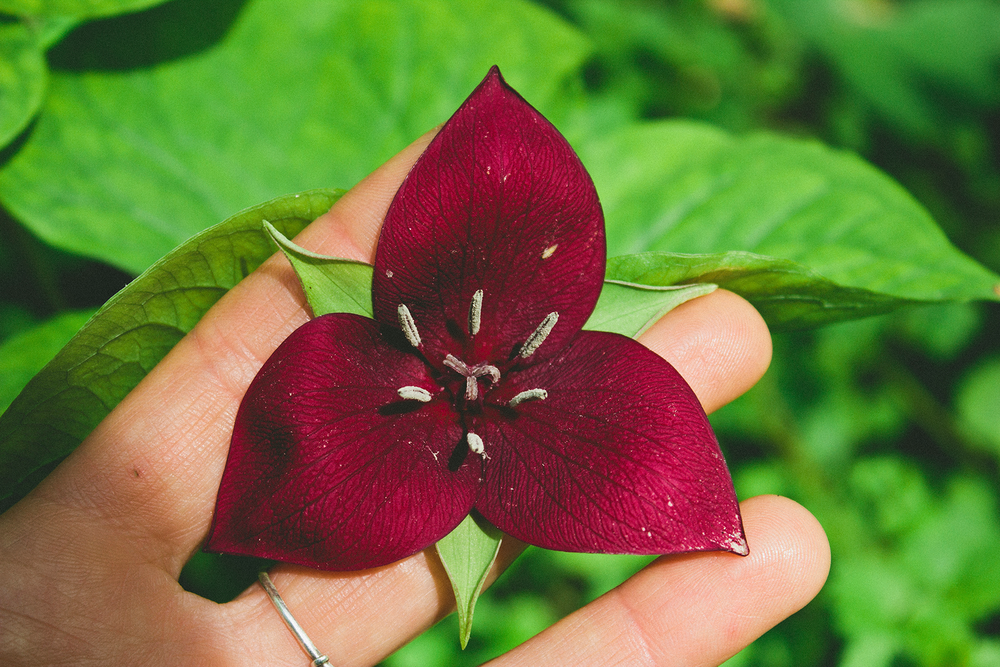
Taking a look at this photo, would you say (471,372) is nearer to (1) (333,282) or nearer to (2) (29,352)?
(1) (333,282)

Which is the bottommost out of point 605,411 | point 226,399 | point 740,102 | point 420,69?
point 740,102

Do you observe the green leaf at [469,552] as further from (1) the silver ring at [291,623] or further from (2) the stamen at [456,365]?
(1) the silver ring at [291,623]

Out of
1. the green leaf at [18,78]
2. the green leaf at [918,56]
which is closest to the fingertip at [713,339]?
the green leaf at [18,78]

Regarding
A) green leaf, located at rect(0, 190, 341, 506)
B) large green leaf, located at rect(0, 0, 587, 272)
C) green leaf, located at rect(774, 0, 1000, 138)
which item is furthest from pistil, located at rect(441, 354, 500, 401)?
green leaf, located at rect(774, 0, 1000, 138)

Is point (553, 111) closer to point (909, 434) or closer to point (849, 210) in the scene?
point (849, 210)

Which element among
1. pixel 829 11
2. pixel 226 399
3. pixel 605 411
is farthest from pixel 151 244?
pixel 829 11

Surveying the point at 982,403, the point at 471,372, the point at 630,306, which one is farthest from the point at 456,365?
the point at 982,403
